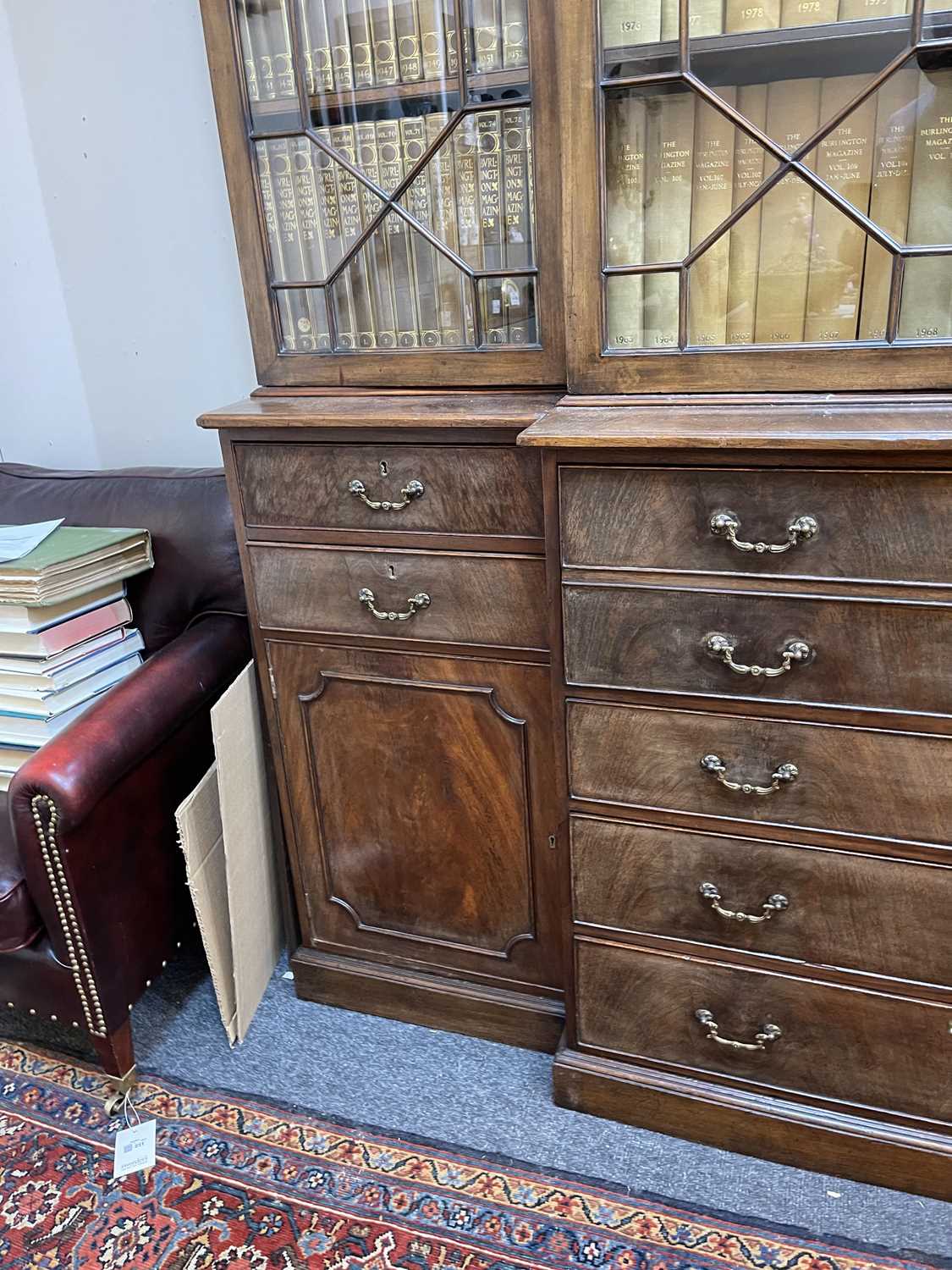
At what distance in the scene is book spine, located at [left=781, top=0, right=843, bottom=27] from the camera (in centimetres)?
100

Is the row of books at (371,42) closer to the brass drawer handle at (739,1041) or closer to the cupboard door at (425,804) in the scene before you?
the cupboard door at (425,804)

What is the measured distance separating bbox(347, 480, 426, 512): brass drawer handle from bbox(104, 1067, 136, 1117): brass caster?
956 mm

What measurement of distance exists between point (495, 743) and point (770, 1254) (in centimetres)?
75

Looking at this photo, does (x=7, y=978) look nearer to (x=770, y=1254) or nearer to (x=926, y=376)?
(x=770, y=1254)

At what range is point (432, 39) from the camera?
1215 mm

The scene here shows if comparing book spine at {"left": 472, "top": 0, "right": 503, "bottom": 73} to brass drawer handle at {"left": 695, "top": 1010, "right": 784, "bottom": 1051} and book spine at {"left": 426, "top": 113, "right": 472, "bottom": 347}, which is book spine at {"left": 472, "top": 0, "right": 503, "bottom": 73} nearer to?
book spine at {"left": 426, "top": 113, "right": 472, "bottom": 347}

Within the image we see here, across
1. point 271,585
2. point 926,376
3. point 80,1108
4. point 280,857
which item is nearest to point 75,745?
point 271,585

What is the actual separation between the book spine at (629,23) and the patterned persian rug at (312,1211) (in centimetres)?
146

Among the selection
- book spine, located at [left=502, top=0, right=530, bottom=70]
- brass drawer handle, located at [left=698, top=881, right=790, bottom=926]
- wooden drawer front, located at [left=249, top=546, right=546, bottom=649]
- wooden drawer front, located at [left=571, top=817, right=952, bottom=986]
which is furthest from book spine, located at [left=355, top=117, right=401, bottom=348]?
brass drawer handle, located at [left=698, top=881, right=790, bottom=926]

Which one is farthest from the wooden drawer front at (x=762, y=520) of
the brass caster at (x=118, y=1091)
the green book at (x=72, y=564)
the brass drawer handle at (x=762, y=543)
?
the brass caster at (x=118, y=1091)

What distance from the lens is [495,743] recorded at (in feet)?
4.57

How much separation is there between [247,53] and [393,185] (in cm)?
27

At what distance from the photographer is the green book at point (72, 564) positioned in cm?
146

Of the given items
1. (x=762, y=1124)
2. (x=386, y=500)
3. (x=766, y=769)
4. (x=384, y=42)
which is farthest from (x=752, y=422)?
(x=762, y=1124)
